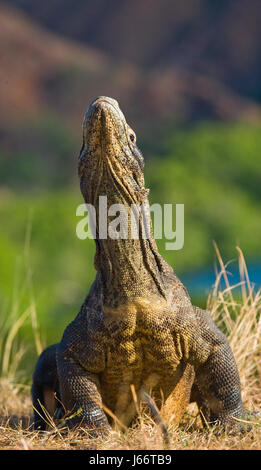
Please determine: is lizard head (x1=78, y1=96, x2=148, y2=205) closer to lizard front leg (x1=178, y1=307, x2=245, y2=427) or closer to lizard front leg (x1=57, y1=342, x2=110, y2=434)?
lizard front leg (x1=178, y1=307, x2=245, y2=427)

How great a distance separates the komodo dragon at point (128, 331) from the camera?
374 centimetres

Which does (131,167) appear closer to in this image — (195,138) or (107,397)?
(107,397)

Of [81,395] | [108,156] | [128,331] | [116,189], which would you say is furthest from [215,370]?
[108,156]

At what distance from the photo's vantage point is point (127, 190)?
3.75 metres

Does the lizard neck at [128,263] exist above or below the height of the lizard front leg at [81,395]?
above

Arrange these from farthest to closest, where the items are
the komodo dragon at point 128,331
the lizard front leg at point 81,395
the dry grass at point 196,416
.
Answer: the lizard front leg at point 81,395, the komodo dragon at point 128,331, the dry grass at point 196,416

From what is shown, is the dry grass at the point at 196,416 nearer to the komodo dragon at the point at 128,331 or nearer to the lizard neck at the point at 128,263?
the komodo dragon at the point at 128,331

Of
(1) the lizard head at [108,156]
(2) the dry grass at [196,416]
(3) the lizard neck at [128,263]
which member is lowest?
(2) the dry grass at [196,416]

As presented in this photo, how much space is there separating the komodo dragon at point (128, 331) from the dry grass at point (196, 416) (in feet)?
0.50

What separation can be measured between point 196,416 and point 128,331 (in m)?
0.86

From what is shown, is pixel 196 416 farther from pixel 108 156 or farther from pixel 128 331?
pixel 108 156

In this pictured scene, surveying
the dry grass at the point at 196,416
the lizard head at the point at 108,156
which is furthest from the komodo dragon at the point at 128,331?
the dry grass at the point at 196,416

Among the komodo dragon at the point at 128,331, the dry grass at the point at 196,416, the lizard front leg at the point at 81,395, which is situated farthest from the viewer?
the lizard front leg at the point at 81,395

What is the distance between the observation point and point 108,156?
3.71 meters
